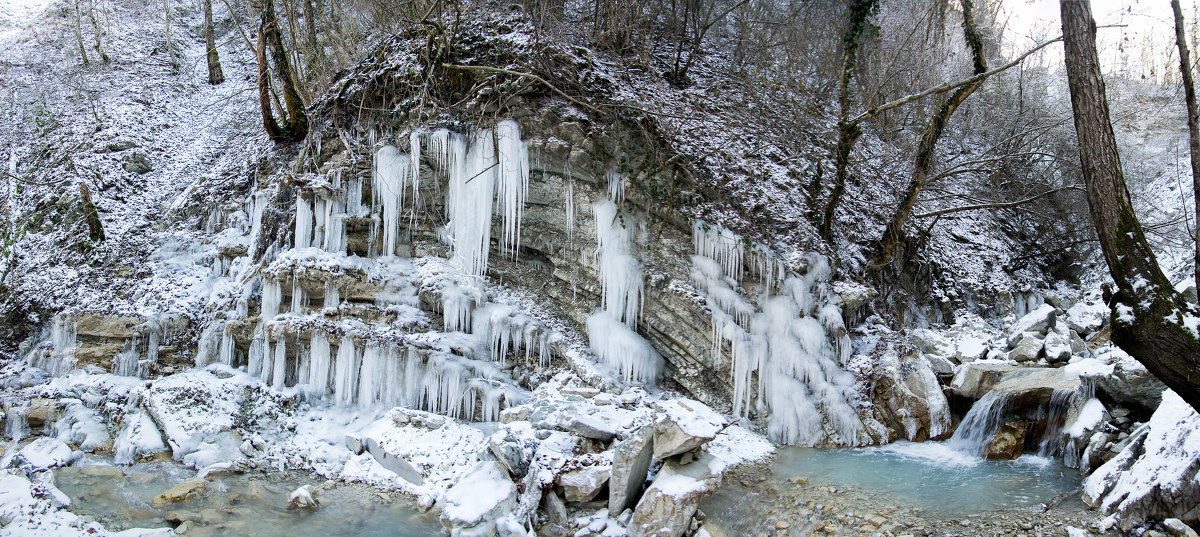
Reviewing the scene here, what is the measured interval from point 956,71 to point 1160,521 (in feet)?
42.6

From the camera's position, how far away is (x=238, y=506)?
564 centimetres

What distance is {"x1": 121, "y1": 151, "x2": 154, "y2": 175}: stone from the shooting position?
11391 millimetres

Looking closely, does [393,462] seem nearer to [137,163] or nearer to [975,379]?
[975,379]

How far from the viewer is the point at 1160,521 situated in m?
4.31

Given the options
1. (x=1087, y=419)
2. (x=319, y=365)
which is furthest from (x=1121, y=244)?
(x=319, y=365)

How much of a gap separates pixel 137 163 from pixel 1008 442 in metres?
14.0

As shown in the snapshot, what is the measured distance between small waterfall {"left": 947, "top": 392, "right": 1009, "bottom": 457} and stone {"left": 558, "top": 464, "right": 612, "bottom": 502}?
402cm

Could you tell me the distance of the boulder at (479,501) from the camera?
500cm

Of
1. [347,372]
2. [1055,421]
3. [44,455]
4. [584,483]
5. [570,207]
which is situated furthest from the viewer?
[570,207]

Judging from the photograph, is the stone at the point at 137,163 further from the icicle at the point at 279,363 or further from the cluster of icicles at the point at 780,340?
the cluster of icicles at the point at 780,340

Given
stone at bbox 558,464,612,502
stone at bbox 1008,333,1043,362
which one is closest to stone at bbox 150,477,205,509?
stone at bbox 558,464,612,502

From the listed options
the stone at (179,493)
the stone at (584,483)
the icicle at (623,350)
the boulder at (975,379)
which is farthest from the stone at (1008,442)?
the stone at (179,493)

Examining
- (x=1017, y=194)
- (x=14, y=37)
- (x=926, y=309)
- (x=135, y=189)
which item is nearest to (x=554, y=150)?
(x=926, y=309)

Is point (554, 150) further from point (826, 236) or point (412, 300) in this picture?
point (826, 236)
